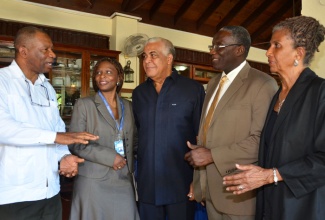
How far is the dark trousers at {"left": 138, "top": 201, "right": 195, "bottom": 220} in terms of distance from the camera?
6.47 ft

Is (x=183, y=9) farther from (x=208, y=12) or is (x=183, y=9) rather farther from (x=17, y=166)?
(x=17, y=166)

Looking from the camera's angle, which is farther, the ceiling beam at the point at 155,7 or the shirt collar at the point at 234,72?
the ceiling beam at the point at 155,7

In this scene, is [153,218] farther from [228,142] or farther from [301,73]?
[301,73]

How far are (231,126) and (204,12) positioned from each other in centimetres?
615

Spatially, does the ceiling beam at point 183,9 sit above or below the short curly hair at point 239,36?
above

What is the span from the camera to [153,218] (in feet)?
6.55

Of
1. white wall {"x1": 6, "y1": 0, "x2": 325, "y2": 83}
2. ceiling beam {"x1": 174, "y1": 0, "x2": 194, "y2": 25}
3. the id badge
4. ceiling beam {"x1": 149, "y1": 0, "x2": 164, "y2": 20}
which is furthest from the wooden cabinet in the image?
the id badge

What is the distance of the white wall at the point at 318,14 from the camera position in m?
2.11

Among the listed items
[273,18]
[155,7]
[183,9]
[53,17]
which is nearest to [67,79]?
[53,17]

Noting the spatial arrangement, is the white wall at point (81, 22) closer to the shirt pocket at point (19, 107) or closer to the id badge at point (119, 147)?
the shirt pocket at point (19, 107)

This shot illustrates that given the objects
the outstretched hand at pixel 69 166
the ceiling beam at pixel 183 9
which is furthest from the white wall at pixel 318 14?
the ceiling beam at pixel 183 9

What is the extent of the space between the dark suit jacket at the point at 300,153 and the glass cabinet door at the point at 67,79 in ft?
14.4

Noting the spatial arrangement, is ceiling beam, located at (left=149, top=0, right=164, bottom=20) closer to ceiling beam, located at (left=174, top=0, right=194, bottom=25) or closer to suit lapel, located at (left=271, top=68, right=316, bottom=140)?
ceiling beam, located at (left=174, top=0, right=194, bottom=25)

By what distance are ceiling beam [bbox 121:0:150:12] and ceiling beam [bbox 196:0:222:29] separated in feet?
6.77
